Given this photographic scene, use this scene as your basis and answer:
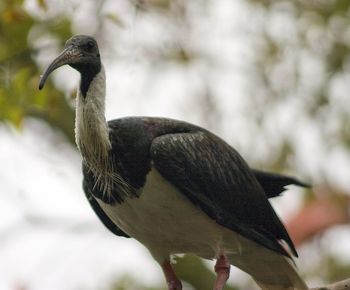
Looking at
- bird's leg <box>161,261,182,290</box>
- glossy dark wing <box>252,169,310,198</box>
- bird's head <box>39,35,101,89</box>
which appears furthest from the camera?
glossy dark wing <box>252,169,310,198</box>

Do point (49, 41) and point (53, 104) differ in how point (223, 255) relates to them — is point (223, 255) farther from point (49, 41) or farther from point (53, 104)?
point (49, 41)

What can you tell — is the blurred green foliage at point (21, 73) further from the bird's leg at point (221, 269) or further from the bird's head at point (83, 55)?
the bird's leg at point (221, 269)

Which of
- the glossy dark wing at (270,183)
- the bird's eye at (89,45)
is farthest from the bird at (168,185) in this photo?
the glossy dark wing at (270,183)

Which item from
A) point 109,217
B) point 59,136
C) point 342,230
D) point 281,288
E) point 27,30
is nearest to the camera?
point 109,217

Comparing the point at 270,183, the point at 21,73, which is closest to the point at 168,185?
the point at 270,183

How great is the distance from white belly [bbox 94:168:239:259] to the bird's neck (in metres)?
0.39

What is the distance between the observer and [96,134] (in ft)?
27.3

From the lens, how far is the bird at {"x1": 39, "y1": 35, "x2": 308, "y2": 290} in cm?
831

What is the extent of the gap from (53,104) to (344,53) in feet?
19.0

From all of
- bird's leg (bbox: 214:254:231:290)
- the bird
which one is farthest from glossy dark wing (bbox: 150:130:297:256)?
bird's leg (bbox: 214:254:231:290)

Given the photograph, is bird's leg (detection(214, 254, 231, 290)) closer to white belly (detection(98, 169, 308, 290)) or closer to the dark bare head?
white belly (detection(98, 169, 308, 290))

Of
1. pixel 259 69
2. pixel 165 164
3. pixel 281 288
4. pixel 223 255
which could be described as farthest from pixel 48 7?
pixel 259 69

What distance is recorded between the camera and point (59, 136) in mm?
13125

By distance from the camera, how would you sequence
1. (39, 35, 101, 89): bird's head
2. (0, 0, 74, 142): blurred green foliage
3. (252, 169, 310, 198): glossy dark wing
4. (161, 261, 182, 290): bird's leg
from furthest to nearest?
(252, 169, 310, 198): glossy dark wing < (161, 261, 182, 290): bird's leg < (0, 0, 74, 142): blurred green foliage < (39, 35, 101, 89): bird's head
